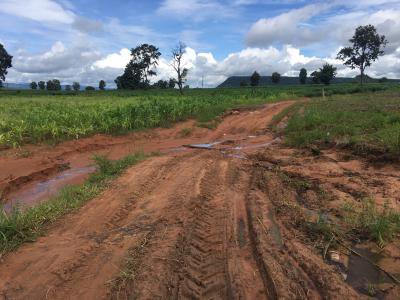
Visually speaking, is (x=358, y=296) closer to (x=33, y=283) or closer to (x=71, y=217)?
(x=33, y=283)

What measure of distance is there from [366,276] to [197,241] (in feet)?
5.90

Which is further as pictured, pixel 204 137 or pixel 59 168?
pixel 204 137

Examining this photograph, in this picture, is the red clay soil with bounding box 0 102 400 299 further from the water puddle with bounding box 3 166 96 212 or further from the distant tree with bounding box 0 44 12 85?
the distant tree with bounding box 0 44 12 85

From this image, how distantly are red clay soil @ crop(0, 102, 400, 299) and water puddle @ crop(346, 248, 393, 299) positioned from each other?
0.07 m

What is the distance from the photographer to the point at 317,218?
5.39m

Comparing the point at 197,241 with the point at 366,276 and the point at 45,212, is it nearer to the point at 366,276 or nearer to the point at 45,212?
A: the point at 366,276

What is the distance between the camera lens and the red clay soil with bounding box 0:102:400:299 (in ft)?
12.2

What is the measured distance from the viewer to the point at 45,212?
5.80 metres

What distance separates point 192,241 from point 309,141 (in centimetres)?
728

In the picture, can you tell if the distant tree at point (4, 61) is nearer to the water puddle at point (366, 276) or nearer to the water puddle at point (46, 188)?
the water puddle at point (46, 188)

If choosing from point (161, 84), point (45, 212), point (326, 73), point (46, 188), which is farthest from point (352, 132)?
point (161, 84)

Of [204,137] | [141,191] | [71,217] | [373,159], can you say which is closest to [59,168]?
[141,191]

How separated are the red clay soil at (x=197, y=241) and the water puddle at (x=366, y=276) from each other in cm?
7

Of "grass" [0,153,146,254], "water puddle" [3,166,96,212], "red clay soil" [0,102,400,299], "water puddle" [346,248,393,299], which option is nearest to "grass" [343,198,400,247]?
"red clay soil" [0,102,400,299]
